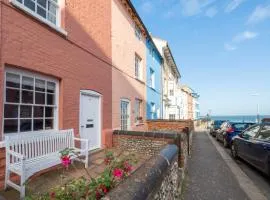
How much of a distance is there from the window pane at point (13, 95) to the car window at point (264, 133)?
6592 millimetres

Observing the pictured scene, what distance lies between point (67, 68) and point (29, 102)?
1659 mm

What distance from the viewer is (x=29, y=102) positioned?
5551 mm

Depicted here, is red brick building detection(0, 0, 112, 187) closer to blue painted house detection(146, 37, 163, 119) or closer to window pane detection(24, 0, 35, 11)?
window pane detection(24, 0, 35, 11)

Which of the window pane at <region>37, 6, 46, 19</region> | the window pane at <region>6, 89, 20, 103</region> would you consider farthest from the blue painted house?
the window pane at <region>6, 89, 20, 103</region>

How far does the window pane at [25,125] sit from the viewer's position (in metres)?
5.33

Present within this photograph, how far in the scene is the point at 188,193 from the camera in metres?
5.12

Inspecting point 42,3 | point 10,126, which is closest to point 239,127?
point 42,3

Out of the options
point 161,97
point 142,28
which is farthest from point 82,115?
point 161,97

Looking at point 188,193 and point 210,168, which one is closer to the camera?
point 188,193

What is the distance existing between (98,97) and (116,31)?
3.75 meters

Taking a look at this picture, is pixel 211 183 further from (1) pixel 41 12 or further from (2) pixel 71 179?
(1) pixel 41 12

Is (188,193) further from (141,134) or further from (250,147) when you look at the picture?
(141,134)

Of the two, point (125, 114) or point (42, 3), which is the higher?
point (42, 3)

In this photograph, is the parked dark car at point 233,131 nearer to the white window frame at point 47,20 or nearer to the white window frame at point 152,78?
the white window frame at point 152,78
